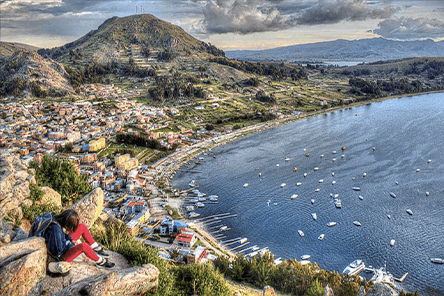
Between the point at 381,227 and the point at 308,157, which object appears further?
the point at 308,157

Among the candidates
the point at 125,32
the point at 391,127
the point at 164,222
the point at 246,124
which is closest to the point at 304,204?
the point at 164,222

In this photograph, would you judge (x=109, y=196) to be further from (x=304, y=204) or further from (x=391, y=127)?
(x=391, y=127)

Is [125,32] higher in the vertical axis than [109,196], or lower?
higher

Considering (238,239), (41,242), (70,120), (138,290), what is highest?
(41,242)

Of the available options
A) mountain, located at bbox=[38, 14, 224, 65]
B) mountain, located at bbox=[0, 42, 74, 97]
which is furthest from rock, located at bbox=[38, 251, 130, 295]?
mountain, located at bbox=[38, 14, 224, 65]

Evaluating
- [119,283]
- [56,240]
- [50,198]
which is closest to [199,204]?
[50,198]

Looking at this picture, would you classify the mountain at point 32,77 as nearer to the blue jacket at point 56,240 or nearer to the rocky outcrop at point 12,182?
the rocky outcrop at point 12,182

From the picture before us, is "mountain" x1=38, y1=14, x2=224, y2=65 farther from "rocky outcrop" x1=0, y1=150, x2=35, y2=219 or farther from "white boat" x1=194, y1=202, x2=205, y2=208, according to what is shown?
"rocky outcrop" x1=0, y1=150, x2=35, y2=219

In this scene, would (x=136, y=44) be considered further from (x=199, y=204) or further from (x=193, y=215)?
(x=193, y=215)
